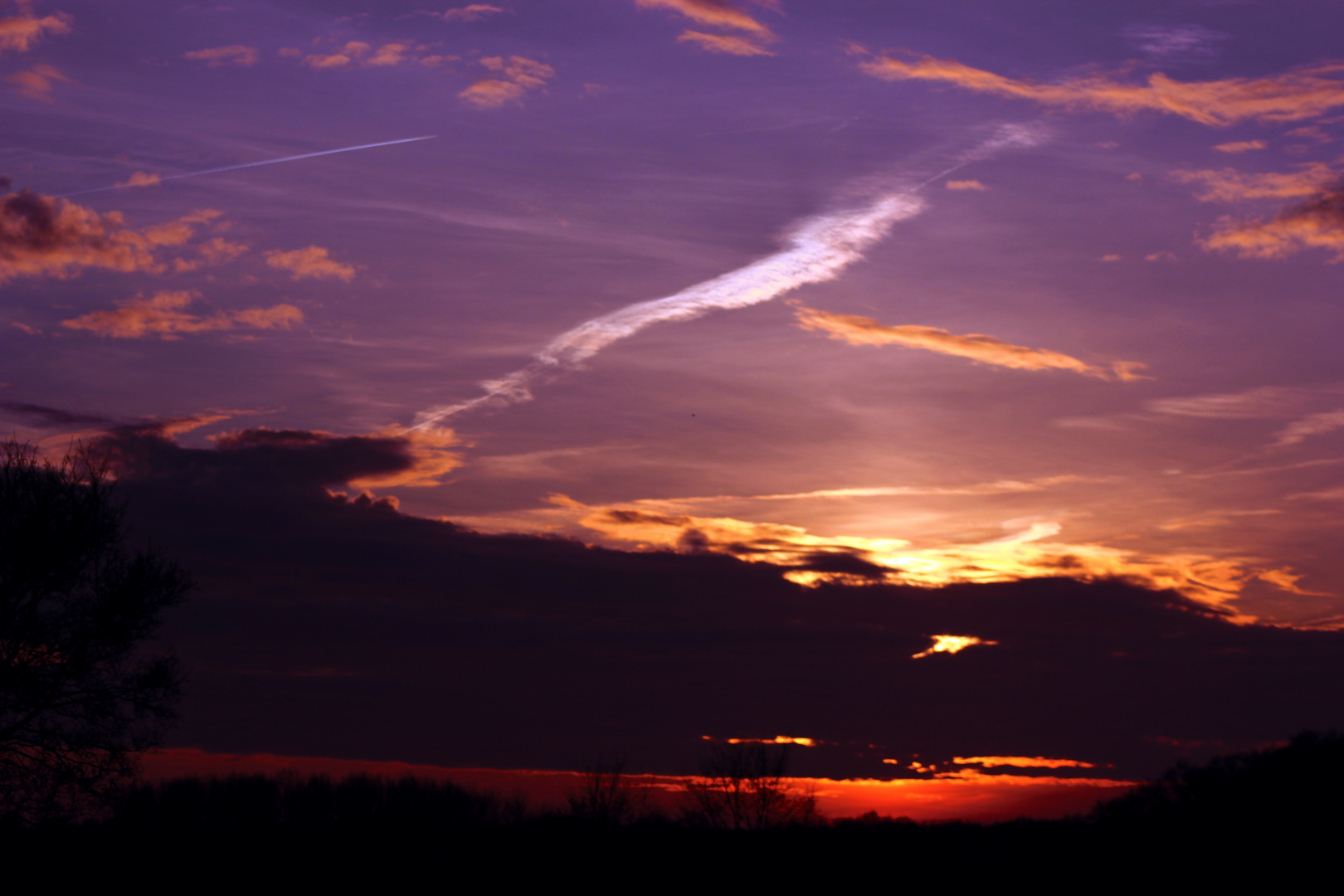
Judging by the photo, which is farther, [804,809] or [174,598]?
[804,809]

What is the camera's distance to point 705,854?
125ft

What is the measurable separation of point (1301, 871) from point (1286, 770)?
28527 millimetres

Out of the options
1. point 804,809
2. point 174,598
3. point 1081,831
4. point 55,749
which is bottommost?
point 804,809

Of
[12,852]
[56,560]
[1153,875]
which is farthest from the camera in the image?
[1153,875]

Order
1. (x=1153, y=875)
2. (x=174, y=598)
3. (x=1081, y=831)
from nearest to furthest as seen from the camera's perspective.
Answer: (x=174, y=598) < (x=1153, y=875) < (x=1081, y=831)

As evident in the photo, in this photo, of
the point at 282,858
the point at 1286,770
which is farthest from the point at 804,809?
the point at 282,858

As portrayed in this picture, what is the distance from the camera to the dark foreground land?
2859cm

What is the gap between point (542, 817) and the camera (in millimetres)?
60562

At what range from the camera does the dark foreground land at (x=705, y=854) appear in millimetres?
28594

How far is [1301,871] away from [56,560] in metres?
39.4

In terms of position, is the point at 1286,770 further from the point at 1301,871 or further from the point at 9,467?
the point at 9,467

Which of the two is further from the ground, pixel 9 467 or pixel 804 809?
pixel 9 467

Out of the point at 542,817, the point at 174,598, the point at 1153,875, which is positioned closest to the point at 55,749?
the point at 174,598

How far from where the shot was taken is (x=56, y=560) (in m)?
27.6
